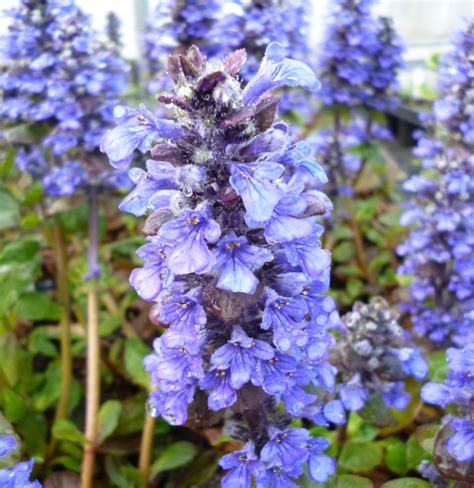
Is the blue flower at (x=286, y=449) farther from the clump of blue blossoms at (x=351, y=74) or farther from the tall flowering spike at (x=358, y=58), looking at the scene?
the tall flowering spike at (x=358, y=58)

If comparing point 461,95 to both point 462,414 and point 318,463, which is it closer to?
point 462,414

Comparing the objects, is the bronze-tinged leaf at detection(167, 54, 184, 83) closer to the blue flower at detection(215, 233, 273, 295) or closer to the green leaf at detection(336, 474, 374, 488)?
the blue flower at detection(215, 233, 273, 295)

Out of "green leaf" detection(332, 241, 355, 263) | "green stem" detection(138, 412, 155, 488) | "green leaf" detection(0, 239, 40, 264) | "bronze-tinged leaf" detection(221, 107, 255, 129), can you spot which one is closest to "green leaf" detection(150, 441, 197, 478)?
"green stem" detection(138, 412, 155, 488)

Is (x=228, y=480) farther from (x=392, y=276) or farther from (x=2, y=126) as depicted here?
(x=392, y=276)

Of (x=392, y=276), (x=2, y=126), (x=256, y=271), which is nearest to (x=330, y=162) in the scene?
(x=392, y=276)

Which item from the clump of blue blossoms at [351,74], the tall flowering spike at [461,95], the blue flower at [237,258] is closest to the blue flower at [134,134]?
the blue flower at [237,258]

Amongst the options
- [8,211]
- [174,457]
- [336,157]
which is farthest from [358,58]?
[174,457]
